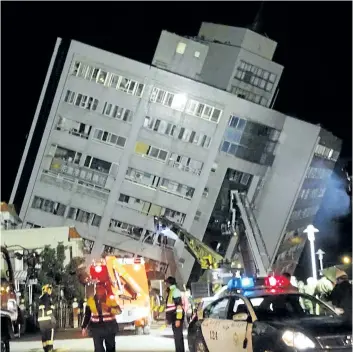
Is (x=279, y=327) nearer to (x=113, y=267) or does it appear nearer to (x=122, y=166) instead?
(x=113, y=267)

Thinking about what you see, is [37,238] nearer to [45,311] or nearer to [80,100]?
[80,100]

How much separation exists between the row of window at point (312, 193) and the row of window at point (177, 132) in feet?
34.8

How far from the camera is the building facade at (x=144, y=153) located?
4406cm

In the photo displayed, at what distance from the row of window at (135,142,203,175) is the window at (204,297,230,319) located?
111 feet

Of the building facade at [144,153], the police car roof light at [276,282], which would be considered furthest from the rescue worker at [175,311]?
the building facade at [144,153]

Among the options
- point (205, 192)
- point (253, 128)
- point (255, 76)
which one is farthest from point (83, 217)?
point (255, 76)

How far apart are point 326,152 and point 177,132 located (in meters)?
15.2

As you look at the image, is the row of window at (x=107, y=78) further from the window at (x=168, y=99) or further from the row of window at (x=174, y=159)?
the row of window at (x=174, y=159)

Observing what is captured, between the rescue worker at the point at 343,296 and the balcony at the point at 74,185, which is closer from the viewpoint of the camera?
the rescue worker at the point at 343,296

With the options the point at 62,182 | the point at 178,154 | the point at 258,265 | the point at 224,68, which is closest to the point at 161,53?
the point at 224,68

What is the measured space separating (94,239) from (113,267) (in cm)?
2392

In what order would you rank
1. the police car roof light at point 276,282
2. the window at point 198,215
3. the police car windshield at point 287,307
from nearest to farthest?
1. the police car windshield at point 287,307
2. the police car roof light at point 276,282
3. the window at point 198,215

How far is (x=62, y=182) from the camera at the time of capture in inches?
1750

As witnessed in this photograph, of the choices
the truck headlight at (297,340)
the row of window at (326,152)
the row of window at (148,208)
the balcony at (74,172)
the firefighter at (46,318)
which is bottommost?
the row of window at (148,208)
